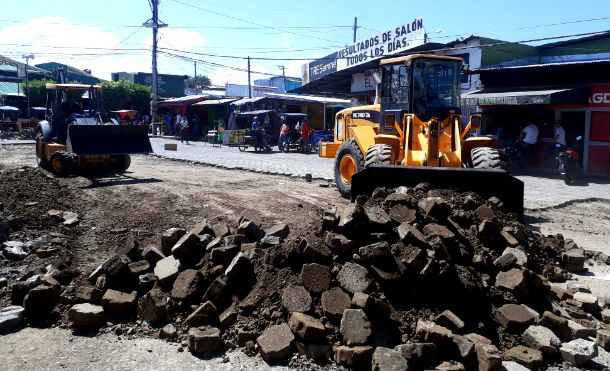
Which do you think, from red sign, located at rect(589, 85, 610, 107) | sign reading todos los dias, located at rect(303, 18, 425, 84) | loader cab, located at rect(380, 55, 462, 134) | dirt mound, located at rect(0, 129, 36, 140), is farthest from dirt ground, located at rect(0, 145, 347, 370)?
dirt mound, located at rect(0, 129, 36, 140)

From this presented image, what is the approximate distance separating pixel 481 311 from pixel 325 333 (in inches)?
59.4

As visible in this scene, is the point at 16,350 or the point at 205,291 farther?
the point at 205,291

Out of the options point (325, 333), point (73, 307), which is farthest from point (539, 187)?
point (73, 307)

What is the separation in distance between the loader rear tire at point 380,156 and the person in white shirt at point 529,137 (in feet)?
30.2

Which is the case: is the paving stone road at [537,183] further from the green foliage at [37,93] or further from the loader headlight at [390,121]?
the green foliage at [37,93]

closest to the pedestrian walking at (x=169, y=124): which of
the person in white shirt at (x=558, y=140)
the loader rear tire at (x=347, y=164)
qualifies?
the person in white shirt at (x=558, y=140)

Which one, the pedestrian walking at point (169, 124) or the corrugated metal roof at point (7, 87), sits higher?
the corrugated metal roof at point (7, 87)

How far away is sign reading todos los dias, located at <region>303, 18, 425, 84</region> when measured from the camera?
22.5m

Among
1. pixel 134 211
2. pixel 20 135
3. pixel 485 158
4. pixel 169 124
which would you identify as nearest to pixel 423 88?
pixel 485 158

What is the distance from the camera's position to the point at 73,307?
201 inches

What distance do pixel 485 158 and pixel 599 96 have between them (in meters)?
9.26

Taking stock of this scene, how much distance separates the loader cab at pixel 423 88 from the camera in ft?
32.9

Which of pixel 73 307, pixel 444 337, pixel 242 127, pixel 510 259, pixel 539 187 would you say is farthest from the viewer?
pixel 242 127

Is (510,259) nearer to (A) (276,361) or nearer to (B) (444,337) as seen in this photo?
(B) (444,337)
